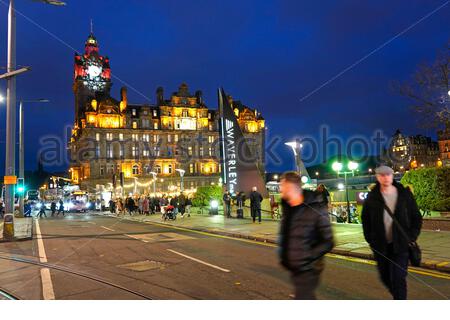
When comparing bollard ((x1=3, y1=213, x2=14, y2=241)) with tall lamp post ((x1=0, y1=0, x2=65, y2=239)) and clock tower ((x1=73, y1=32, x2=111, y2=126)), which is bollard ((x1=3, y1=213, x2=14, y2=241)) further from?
clock tower ((x1=73, y1=32, x2=111, y2=126))

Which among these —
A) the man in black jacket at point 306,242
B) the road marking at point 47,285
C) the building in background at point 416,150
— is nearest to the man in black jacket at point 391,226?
the man in black jacket at point 306,242

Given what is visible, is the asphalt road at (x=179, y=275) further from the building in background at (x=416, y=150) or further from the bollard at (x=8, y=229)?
the building in background at (x=416, y=150)

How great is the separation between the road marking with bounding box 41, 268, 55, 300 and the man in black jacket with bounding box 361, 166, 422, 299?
16.8 ft

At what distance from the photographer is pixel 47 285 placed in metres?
7.97

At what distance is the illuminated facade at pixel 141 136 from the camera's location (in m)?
107

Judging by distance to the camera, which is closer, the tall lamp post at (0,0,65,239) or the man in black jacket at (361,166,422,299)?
the man in black jacket at (361,166,422,299)

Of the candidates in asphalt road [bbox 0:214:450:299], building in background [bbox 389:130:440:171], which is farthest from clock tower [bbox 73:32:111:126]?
asphalt road [bbox 0:214:450:299]

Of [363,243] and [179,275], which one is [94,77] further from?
[179,275]

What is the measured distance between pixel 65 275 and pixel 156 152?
345ft

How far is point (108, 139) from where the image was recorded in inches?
4242

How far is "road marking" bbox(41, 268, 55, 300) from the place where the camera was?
7084 mm
